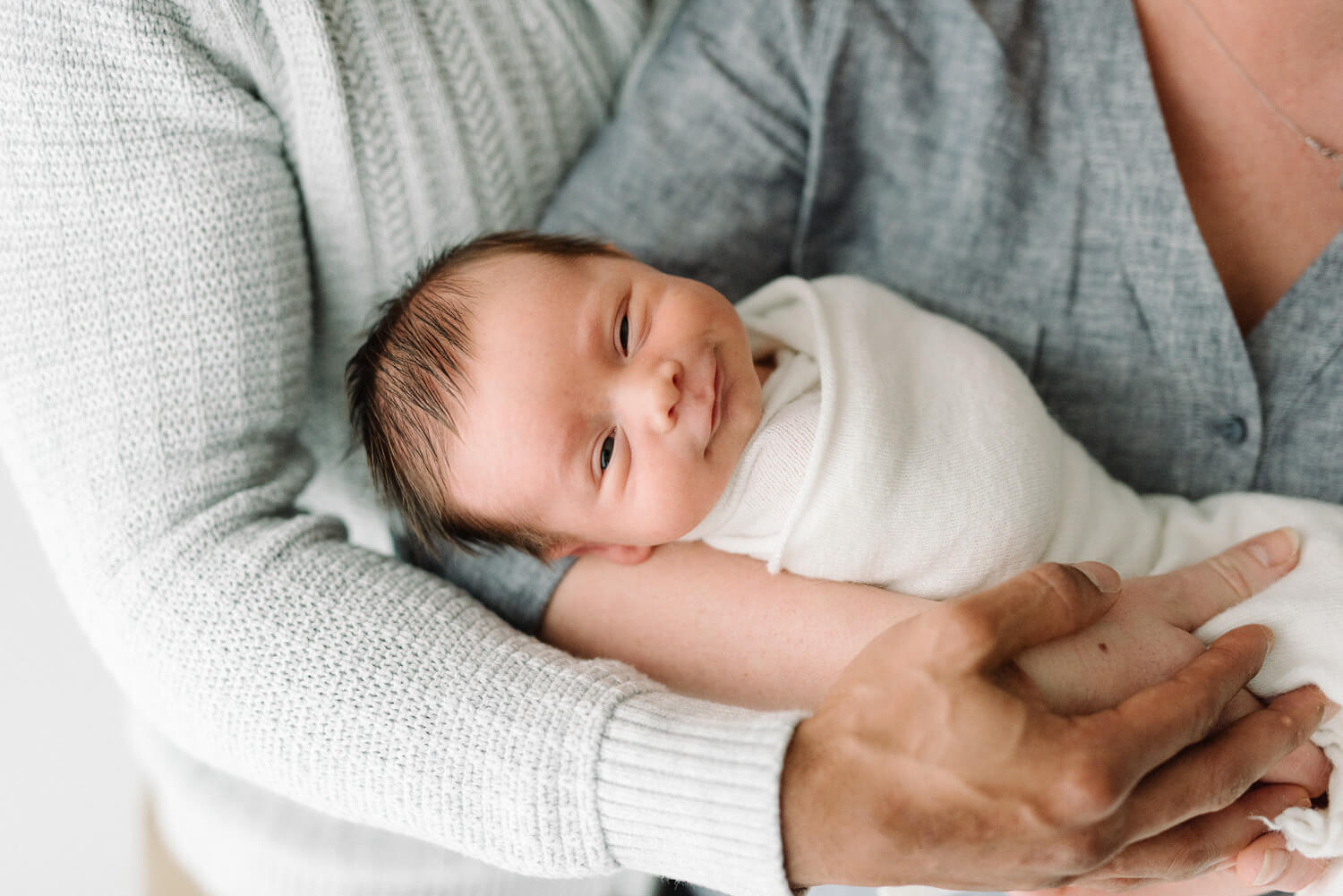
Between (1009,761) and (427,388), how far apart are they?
670 millimetres

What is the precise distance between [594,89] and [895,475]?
711mm

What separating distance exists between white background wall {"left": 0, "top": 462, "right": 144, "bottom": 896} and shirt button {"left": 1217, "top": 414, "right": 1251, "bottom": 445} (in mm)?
1859

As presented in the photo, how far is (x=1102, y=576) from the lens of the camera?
0.85 meters

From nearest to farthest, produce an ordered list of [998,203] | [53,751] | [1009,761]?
[1009,761]
[998,203]
[53,751]

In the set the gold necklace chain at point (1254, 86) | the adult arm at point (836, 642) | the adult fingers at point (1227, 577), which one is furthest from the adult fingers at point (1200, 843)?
the gold necklace chain at point (1254, 86)

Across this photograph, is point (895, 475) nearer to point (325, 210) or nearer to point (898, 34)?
point (898, 34)

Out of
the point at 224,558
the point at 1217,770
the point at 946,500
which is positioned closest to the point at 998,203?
the point at 946,500

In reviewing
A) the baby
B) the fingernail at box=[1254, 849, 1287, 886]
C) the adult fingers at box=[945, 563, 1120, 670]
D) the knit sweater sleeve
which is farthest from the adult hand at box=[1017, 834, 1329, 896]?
the knit sweater sleeve

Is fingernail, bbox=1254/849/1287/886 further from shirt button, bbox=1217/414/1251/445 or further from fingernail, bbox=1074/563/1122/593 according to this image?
shirt button, bbox=1217/414/1251/445

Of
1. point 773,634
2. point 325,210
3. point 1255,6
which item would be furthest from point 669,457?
point 1255,6

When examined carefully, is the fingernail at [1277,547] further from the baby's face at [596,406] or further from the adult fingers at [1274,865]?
the baby's face at [596,406]

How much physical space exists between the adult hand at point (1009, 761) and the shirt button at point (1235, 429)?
34 centimetres

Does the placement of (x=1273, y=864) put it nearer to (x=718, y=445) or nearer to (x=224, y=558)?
Answer: (x=718, y=445)

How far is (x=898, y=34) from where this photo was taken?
1170 millimetres
